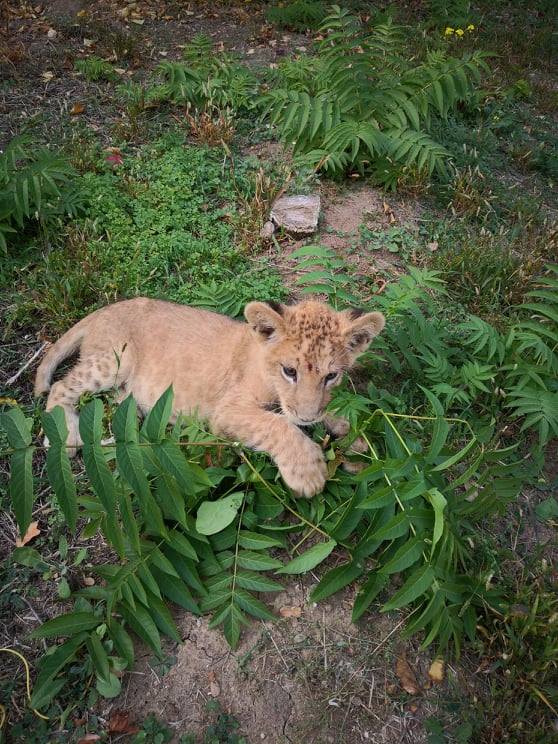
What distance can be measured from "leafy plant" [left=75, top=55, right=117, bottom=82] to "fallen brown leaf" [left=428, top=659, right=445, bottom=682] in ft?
27.2

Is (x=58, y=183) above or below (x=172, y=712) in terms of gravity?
above

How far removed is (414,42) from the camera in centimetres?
970

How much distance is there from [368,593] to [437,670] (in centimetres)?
63

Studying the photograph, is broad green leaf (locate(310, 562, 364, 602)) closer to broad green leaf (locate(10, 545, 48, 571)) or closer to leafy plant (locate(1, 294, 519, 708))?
leafy plant (locate(1, 294, 519, 708))

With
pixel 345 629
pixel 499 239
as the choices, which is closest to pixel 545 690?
pixel 345 629

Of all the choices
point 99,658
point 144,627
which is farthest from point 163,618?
point 99,658

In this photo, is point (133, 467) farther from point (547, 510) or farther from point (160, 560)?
point (547, 510)

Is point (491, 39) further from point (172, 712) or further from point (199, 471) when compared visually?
point (172, 712)

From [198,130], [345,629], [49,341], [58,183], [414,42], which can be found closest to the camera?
[345,629]

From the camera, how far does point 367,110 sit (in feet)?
21.9

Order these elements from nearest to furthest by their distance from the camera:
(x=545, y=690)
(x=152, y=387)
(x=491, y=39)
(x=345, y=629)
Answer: (x=545, y=690) < (x=345, y=629) < (x=152, y=387) < (x=491, y=39)

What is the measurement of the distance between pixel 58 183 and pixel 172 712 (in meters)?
5.11

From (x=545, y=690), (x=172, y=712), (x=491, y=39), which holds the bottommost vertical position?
(x=172, y=712)

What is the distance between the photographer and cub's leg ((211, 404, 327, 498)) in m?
3.90
